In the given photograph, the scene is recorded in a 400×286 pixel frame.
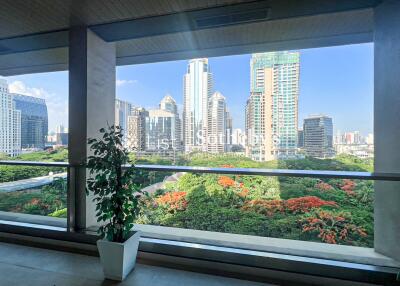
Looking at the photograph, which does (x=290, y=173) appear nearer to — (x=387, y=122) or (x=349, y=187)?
(x=349, y=187)

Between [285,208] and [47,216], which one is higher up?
[285,208]

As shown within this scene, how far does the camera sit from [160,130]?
3.20 metres

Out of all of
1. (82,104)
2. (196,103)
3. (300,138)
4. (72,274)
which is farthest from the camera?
(196,103)

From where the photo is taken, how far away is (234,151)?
9.95 feet

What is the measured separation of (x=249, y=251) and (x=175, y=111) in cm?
205

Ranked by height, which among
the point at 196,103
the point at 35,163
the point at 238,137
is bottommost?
the point at 35,163

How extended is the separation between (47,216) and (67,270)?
42.1 inches

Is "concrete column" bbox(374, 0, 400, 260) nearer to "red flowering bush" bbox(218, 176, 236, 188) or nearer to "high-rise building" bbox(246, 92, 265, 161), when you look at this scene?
"high-rise building" bbox(246, 92, 265, 161)

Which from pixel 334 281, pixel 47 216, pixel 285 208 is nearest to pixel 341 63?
pixel 285 208

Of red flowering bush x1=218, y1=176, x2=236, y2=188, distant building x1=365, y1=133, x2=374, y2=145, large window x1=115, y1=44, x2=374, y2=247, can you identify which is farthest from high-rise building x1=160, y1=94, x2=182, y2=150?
distant building x1=365, y1=133, x2=374, y2=145

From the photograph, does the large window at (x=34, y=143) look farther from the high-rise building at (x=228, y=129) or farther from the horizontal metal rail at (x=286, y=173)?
the high-rise building at (x=228, y=129)

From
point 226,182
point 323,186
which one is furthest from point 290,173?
point 226,182

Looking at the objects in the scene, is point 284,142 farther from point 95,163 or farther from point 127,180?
point 95,163

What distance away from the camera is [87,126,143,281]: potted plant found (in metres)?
2.02
